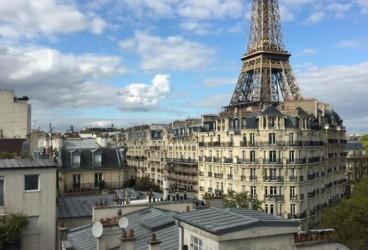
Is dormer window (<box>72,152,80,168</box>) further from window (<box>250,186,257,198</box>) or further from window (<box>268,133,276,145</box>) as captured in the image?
window (<box>268,133,276,145</box>)

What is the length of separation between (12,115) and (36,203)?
5842 centimetres

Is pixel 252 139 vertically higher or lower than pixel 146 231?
higher

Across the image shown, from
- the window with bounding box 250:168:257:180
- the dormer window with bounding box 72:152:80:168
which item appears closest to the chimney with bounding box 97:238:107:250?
the dormer window with bounding box 72:152:80:168

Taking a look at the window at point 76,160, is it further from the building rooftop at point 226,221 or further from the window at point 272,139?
the building rooftop at point 226,221

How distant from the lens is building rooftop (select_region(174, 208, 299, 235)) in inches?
418

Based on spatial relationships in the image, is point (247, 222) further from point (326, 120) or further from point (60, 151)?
point (326, 120)

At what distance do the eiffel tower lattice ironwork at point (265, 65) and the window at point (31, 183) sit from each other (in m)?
72.5

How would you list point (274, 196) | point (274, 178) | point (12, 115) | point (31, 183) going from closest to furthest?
1. point (31, 183)
2. point (274, 196)
3. point (274, 178)
4. point (12, 115)

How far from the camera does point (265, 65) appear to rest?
94.1 m

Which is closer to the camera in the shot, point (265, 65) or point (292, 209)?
point (292, 209)

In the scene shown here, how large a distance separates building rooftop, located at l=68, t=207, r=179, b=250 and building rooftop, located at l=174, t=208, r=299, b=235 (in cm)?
180

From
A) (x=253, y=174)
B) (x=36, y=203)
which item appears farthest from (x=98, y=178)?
(x=36, y=203)

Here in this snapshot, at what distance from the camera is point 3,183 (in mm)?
17891

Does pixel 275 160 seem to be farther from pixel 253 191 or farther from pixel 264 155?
pixel 253 191
